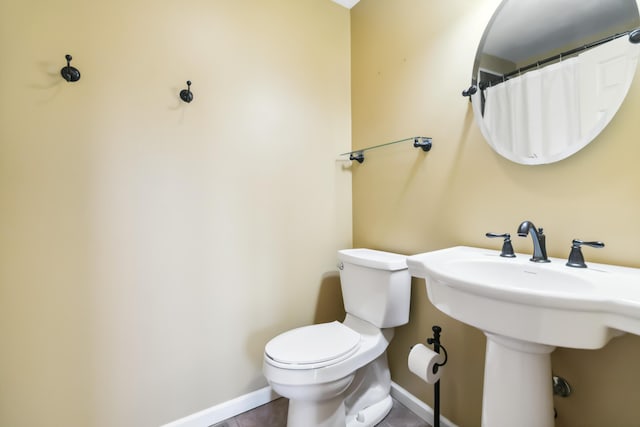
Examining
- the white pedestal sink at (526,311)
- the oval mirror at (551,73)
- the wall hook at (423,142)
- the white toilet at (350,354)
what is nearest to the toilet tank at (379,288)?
the white toilet at (350,354)

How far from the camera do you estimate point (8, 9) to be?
3.30 ft

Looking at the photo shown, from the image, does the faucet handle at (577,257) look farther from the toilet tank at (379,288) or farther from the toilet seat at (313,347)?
the toilet seat at (313,347)

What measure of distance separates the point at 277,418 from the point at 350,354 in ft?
2.05

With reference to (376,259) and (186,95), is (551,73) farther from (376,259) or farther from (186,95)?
(186,95)

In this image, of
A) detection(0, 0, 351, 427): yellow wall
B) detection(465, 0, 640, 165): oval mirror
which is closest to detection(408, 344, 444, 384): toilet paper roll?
detection(0, 0, 351, 427): yellow wall

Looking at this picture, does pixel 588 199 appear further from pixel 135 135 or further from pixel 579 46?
pixel 135 135

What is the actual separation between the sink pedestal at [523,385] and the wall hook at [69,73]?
1.72 m

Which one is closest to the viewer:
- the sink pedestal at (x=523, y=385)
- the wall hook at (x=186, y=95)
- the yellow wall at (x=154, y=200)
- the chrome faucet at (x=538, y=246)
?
the sink pedestal at (x=523, y=385)

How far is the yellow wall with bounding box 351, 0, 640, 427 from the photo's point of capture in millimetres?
838

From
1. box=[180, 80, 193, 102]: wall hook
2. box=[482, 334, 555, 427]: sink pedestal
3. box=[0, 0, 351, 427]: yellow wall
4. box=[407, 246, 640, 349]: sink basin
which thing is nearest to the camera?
box=[407, 246, 640, 349]: sink basin

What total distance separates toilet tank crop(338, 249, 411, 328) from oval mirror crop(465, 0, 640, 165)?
2.19ft

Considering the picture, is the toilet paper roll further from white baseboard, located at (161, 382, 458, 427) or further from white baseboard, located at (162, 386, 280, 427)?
white baseboard, located at (162, 386, 280, 427)

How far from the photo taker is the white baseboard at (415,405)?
1.32 metres

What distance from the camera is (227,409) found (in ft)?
4.67
